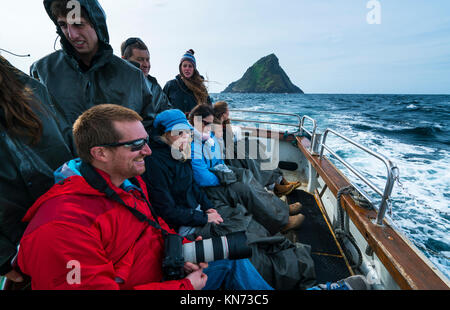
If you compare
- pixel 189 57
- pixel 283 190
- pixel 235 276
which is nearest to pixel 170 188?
pixel 235 276

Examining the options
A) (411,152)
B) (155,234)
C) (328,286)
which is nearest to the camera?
(155,234)

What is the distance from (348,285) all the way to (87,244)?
1.74 meters

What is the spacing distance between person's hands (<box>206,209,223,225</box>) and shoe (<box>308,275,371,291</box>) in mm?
883

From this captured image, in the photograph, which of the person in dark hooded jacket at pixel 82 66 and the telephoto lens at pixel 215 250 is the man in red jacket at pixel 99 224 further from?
the person in dark hooded jacket at pixel 82 66

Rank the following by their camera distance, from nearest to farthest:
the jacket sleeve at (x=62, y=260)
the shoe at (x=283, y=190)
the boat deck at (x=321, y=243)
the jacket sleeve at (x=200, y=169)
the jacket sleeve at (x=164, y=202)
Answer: the jacket sleeve at (x=62, y=260)
the jacket sleeve at (x=164, y=202)
the boat deck at (x=321, y=243)
the jacket sleeve at (x=200, y=169)
the shoe at (x=283, y=190)

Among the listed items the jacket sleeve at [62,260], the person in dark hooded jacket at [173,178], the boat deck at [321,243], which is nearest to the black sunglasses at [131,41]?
the person in dark hooded jacket at [173,178]

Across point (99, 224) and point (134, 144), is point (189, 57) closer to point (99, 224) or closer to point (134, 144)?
point (134, 144)

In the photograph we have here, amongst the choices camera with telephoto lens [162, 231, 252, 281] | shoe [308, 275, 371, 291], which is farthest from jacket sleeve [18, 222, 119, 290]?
shoe [308, 275, 371, 291]

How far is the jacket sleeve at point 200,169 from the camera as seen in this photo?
7.48ft

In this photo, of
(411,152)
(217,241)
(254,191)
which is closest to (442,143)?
(411,152)

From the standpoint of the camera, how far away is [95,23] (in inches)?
62.7
